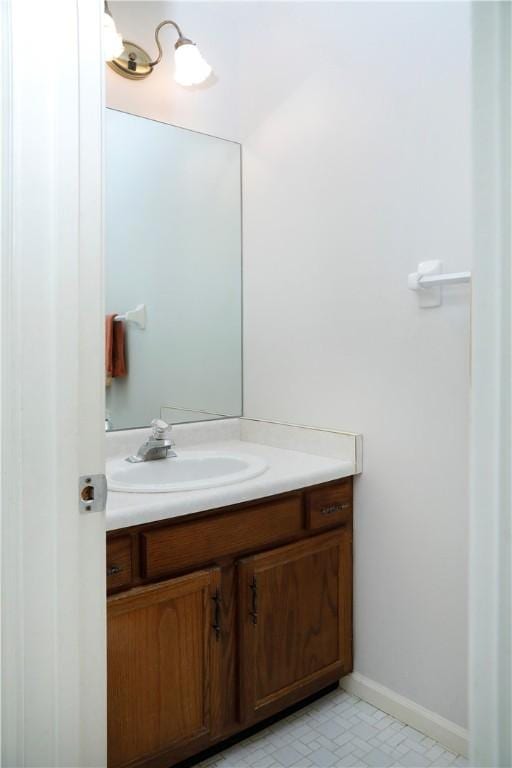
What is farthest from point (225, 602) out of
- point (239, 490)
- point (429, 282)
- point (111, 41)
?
Answer: point (111, 41)

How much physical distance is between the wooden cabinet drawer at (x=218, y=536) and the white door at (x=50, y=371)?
19.1 inches

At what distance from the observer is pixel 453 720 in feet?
5.15

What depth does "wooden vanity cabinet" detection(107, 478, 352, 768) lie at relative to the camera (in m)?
1.32

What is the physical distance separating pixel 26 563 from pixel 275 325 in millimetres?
1446

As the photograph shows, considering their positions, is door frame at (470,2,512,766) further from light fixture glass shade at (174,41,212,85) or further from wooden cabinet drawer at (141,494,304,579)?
light fixture glass shade at (174,41,212,85)

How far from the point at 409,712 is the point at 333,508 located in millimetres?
644

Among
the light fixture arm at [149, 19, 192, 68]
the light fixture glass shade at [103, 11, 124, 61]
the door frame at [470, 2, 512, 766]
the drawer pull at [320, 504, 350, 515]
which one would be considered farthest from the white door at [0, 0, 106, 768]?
the light fixture arm at [149, 19, 192, 68]

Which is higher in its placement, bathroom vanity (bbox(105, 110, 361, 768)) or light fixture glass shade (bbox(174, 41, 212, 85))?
light fixture glass shade (bbox(174, 41, 212, 85))

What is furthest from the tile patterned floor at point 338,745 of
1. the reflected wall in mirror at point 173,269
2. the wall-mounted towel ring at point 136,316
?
the wall-mounted towel ring at point 136,316

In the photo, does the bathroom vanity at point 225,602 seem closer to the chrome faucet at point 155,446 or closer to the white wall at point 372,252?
the chrome faucet at point 155,446

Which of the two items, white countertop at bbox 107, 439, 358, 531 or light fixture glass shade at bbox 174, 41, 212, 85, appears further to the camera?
light fixture glass shade at bbox 174, 41, 212, 85

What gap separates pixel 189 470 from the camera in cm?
188

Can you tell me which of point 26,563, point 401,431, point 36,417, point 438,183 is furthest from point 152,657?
point 438,183

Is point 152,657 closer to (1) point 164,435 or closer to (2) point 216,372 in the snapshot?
(1) point 164,435
